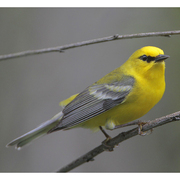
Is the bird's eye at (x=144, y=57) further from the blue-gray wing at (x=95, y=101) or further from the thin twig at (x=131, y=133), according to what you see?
the thin twig at (x=131, y=133)

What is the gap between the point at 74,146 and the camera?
5504 millimetres

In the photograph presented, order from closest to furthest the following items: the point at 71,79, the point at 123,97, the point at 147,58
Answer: the point at 147,58 < the point at 123,97 < the point at 71,79

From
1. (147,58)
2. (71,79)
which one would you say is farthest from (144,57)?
(71,79)

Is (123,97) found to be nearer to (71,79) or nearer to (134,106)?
(134,106)

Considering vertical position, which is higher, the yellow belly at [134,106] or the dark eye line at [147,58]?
the dark eye line at [147,58]

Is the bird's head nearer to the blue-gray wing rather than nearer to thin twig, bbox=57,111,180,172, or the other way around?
the blue-gray wing

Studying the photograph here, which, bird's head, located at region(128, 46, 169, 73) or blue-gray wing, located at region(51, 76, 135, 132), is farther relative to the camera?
blue-gray wing, located at region(51, 76, 135, 132)

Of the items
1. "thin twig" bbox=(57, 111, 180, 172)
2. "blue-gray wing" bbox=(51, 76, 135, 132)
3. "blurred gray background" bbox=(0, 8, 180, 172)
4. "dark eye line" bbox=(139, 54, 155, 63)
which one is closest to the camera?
"thin twig" bbox=(57, 111, 180, 172)

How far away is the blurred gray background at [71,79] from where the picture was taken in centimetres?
564

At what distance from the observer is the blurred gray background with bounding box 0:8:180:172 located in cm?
564

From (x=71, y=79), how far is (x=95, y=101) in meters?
1.87

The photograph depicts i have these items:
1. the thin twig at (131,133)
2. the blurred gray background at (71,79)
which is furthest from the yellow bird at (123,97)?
the blurred gray background at (71,79)

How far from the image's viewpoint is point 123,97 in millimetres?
3799

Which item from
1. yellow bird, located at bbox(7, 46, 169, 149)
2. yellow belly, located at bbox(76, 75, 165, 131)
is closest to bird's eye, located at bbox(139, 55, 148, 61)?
yellow bird, located at bbox(7, 46, 169, 149)
